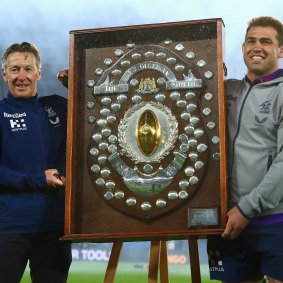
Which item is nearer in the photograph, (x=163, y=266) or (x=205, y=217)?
(x=205, y=217)

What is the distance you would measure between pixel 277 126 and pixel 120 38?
0.77 m

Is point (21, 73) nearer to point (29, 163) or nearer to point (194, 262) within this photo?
point (29, 163)

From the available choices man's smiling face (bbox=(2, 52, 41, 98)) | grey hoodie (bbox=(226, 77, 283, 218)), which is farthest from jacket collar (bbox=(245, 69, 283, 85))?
man's smiling face (bbox=(2, 52, 41, 98))

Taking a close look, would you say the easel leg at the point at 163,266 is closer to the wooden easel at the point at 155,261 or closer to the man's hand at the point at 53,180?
the wooden easel at the point at 155,261

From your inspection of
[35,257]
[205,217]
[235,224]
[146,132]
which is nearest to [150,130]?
[146,132]

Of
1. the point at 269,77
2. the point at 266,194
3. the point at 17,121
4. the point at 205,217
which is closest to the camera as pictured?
the point at 266,194

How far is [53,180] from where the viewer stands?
2.23 meters

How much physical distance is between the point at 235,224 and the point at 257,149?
0.32m

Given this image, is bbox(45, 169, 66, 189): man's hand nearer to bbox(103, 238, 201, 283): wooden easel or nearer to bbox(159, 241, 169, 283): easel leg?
bbox(103, 238, 201, 283): wooden easel

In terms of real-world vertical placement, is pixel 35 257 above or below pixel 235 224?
below

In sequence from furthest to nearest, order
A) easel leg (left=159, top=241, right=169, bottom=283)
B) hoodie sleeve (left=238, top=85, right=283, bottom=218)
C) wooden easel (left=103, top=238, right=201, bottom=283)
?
easel leg (left=159, top=241, right=169, bottom=283) < wooden easel (left=103, top=238, right=201, bottom=283) < hoodie sleeve (left=238, top=85, right=283, bottom=218)

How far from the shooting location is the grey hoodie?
6.24ft

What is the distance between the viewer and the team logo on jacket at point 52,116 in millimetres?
2412

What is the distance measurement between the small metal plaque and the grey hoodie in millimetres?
110
